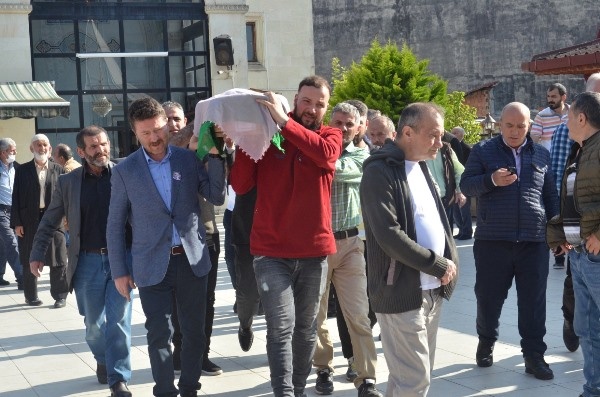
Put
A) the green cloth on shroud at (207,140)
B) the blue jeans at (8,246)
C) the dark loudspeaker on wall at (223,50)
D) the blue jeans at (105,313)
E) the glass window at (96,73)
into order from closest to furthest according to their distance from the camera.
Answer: the green cloth on shroud at (207,140) < the blue jeans at (105,313) < the blue jeans at (8,246) < the dark loudspeaker on wall at (223,50) < the glass window at (96,73)

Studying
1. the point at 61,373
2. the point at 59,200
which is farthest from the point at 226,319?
the point at 59,200

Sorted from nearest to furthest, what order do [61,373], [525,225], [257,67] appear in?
[525,225] < [61,373] < [257,67]

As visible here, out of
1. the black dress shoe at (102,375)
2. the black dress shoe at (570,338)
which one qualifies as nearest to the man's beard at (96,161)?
the black dress shoe at (102,375)

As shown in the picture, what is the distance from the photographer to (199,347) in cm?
654

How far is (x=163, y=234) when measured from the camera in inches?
249

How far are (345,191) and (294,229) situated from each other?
1.13 m

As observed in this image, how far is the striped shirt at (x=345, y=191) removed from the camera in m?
7.08

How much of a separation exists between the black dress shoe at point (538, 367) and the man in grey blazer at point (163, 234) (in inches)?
91.7

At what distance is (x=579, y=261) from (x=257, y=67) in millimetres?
20207

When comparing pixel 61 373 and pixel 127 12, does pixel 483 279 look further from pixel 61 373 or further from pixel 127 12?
pixel 127 12

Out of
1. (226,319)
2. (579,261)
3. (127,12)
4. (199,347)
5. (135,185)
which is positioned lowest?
(226,319)

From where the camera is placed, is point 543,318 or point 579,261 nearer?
point 579,261

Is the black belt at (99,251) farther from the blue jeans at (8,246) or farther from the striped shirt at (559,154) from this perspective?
the blue jeans at (8,246)

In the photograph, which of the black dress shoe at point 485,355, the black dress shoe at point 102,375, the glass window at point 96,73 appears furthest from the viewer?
the glass window at point 96,73
